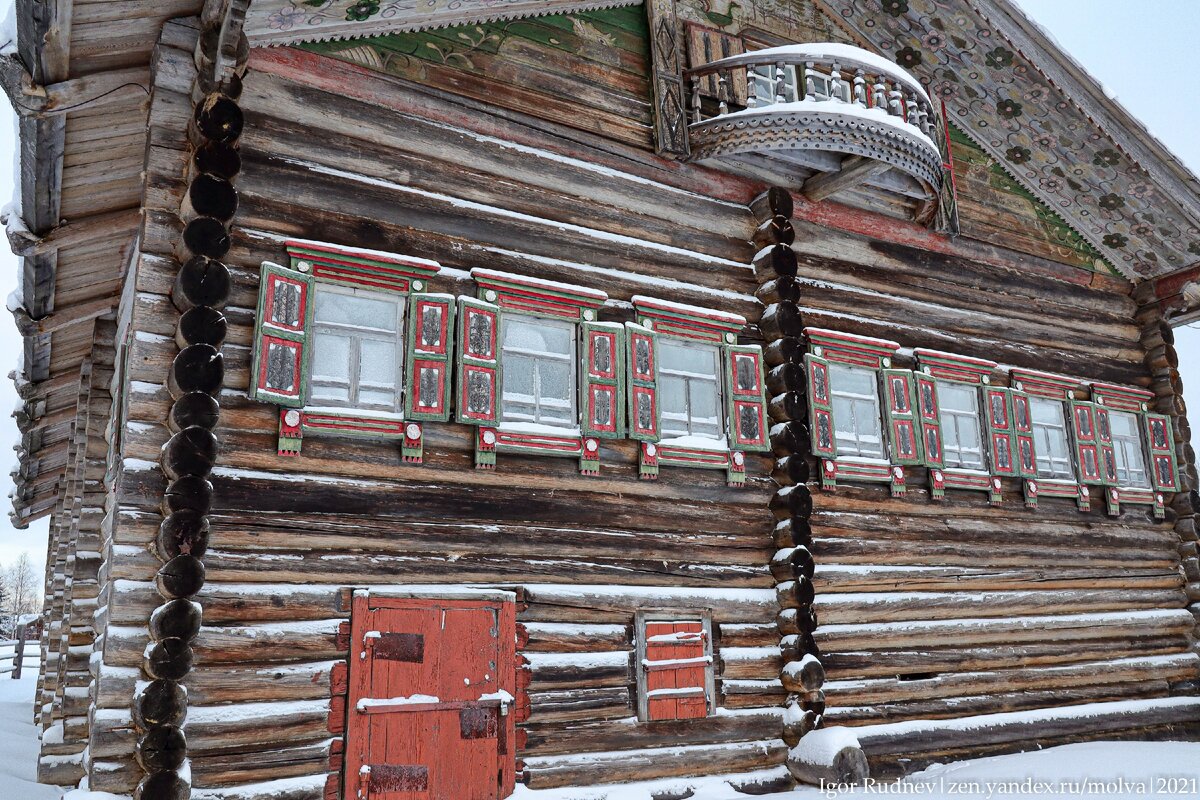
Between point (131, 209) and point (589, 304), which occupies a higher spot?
point (131, 209)

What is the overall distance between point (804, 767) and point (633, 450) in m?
3.25

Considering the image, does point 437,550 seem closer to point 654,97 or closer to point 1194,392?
point 654,97

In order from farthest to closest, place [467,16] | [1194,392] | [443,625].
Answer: [1194,392]
[467,16]
[443,625]

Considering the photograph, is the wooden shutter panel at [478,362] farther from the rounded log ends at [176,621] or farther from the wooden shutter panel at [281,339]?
the rounded log ends at [176,621]

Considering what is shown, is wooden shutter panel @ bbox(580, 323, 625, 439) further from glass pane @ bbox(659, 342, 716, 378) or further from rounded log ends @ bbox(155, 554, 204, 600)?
rounded log ends @ bbox(155, 554, 204, 600)

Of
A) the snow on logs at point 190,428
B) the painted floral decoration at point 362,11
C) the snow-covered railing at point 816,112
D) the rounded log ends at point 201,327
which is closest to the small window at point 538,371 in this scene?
the rounded log ends at point 201,327

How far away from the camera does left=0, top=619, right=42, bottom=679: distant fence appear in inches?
860

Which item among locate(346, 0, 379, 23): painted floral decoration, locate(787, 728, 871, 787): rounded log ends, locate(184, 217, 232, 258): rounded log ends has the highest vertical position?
locate(346, 0, 379, 23): painted floral decoration

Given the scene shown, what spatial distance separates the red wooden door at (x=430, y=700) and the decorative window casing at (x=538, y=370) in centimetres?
131

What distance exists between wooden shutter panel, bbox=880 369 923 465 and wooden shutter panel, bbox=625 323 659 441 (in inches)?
121

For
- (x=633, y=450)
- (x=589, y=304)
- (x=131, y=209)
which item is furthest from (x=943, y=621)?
(x=131, y=209)

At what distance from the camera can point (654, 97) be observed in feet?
30.3

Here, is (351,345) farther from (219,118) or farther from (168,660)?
(168,660)

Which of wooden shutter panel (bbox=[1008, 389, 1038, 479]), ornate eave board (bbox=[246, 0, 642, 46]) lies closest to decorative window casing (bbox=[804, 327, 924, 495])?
wooden shutter panel (bbox=[1008, 389, 1038, 479])
